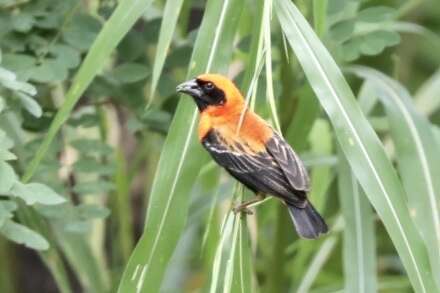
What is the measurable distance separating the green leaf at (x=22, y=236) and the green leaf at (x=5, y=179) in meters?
0.11

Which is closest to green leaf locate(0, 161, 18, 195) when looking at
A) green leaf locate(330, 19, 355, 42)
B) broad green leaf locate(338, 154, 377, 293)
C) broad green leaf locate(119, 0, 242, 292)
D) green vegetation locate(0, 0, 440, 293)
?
green vegetation locate(0, 0, 440, 293)

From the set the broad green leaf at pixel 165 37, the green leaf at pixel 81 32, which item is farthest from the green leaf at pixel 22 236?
the green leaf at pixel 81 32

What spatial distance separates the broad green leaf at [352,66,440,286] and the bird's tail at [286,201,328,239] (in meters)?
0.25

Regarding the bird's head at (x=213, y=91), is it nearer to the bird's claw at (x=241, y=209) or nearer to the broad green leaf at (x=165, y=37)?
the broad green leaf at (x=165, y=37)

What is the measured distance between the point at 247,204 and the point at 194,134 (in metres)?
0.19

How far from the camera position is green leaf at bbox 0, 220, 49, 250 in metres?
1.66

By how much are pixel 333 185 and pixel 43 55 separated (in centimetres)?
146

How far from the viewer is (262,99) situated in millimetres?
2090

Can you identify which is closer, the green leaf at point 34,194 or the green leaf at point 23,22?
the green leaf at point 34,194

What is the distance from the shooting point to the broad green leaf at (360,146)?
4.84 feet

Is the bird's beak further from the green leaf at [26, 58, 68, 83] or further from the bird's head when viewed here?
the green leaf at [26, 58, 68, 83]

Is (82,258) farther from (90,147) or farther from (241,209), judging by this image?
(241,209)

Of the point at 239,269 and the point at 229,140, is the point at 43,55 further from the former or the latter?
the point at 239,269

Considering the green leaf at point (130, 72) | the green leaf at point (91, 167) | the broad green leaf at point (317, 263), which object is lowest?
the broad green leaf at point (317, 263)
